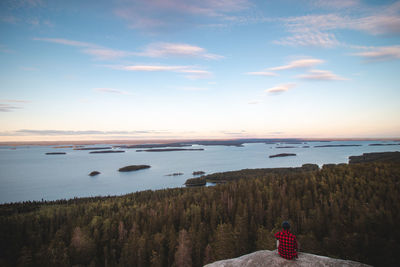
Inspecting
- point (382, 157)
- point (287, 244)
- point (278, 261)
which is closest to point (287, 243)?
point (287, 244)

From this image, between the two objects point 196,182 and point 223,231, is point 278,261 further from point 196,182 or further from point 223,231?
point 196,182

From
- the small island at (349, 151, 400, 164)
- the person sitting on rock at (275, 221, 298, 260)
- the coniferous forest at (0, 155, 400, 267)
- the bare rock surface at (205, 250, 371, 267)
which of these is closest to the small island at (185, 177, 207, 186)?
the coniferous forest at (0, 155, 400, 267)

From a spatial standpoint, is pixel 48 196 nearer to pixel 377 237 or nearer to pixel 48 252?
pixel 48 252

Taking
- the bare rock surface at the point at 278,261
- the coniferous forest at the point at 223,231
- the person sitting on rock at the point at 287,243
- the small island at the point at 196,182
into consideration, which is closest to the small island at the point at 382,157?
the coniferous forest at the point at 223,231

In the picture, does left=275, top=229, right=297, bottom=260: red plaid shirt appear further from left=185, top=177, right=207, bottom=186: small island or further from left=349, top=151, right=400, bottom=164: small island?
left=349, top=151, right=400, bottom=164: small island

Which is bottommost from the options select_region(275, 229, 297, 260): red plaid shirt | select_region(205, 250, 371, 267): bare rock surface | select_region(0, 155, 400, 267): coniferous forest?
select_region(0, 155, 400, 267): coniferous forest

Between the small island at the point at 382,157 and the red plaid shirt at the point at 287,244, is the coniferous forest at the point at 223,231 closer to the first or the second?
the red plaid shirt at the point at 287,244
